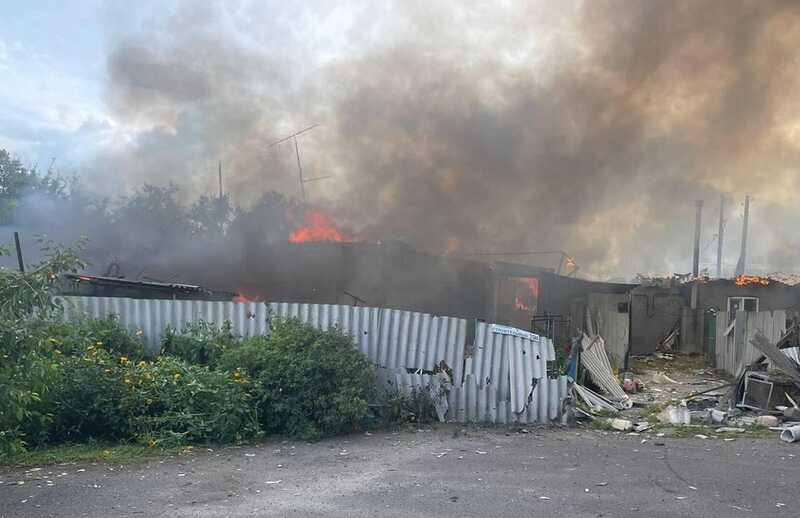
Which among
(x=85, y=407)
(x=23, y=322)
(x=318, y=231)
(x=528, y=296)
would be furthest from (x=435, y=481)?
(x=318, y=231)

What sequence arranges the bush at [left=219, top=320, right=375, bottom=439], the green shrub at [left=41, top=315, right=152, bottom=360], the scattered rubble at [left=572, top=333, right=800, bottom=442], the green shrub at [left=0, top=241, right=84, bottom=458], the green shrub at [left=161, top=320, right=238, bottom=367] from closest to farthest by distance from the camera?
the green shrub at [left=0, top=241, right=84, bottom=458] → the bush at [left=219, top=320, right=375, bottom=439] → the green shrub at [left=41, top=315, right=152, bottom=360] → the scattered rubble at [left=572, top=333, right=800, bottom=442] → the green shrub at [left=161, top=320, right=238, bottom=367]

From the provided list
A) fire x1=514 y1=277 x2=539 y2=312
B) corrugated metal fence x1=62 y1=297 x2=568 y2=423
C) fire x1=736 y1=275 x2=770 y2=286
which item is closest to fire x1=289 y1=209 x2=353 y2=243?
fire x1=514 y1=277 x2=539 y2=312

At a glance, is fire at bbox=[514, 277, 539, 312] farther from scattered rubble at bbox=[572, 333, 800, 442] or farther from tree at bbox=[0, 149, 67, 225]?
tree at bbox=[0, 149, 67, 225]

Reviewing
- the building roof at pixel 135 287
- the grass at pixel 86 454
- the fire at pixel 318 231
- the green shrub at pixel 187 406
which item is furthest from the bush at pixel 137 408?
the fire at pixel 318 231

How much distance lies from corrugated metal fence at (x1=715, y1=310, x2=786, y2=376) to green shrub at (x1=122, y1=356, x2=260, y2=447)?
28.2 feet

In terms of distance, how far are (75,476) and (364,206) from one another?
1329 centimetres

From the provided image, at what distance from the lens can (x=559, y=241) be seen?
19469mm

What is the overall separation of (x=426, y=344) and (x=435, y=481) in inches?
109

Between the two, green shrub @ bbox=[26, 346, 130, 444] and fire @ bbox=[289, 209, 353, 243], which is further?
fire @ bbox=[289, 209, 353, 243]

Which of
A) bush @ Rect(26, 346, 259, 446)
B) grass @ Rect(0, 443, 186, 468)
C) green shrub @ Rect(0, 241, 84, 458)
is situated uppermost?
green shrub @ Rect(0, 241, 84, 458)

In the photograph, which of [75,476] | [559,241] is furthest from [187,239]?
[75,476]

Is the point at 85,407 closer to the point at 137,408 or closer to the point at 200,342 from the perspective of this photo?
the point at 137,408

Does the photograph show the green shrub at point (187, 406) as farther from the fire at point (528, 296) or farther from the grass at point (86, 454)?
the fire at point (528, 296)

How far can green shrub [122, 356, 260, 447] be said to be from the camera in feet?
20.3
